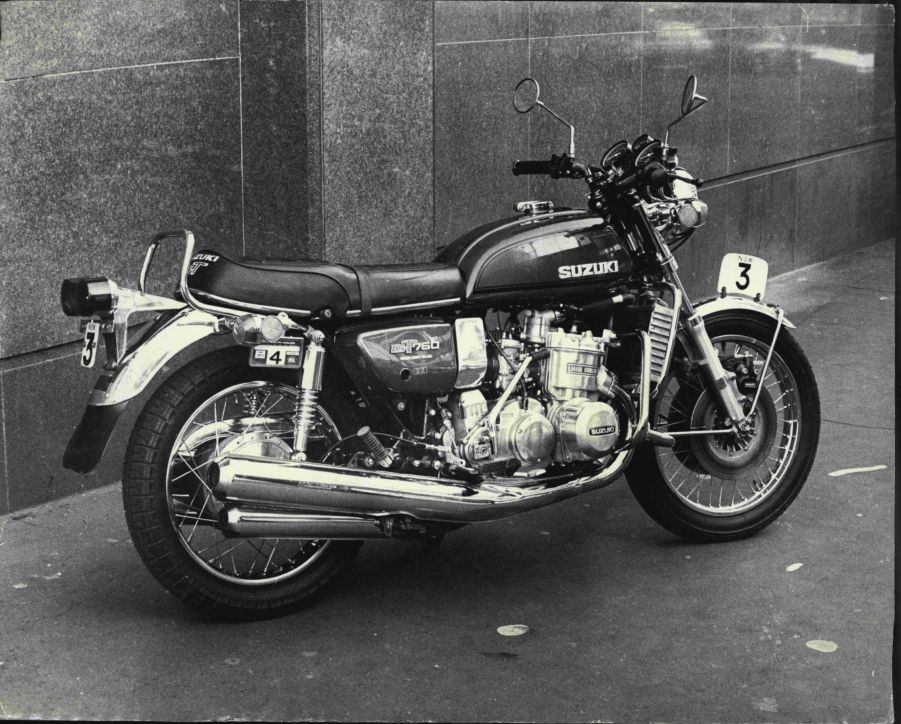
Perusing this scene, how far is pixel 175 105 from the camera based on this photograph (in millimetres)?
5945

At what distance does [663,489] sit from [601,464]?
1.29ft

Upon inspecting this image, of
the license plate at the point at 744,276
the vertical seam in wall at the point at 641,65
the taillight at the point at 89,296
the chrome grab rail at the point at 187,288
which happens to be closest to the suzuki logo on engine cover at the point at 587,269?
the license plate at the point at 744,276

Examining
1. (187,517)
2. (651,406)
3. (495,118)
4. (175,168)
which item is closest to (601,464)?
(651,406)

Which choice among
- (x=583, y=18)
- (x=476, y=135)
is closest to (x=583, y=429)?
(x=476, y=135)

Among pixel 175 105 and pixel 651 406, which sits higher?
pixel 175 105

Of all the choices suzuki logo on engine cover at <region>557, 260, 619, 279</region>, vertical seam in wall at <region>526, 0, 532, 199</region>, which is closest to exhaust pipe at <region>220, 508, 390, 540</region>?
suzuki logo on engine cover at <region>557, 260, 619, 279</region>

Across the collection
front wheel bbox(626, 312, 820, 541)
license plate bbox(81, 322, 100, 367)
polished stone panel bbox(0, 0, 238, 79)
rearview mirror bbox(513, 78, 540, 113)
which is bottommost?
front wheel bbox(626, 312, 820, 541)

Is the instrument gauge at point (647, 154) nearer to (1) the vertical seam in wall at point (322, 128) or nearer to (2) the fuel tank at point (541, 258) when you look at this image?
(2) the fuel tank at point (541, 258)

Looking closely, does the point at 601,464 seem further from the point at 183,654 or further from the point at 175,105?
the point at 175,105

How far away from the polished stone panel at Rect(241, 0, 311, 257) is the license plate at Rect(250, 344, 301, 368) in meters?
1.79

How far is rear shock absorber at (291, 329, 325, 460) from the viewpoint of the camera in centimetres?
453

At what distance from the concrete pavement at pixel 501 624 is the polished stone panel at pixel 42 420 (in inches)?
4.1

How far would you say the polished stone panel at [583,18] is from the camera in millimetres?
7805

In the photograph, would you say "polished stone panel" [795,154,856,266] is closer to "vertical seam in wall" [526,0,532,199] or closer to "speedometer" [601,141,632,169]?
"vertical seam in wall" [526,0,532,199]
